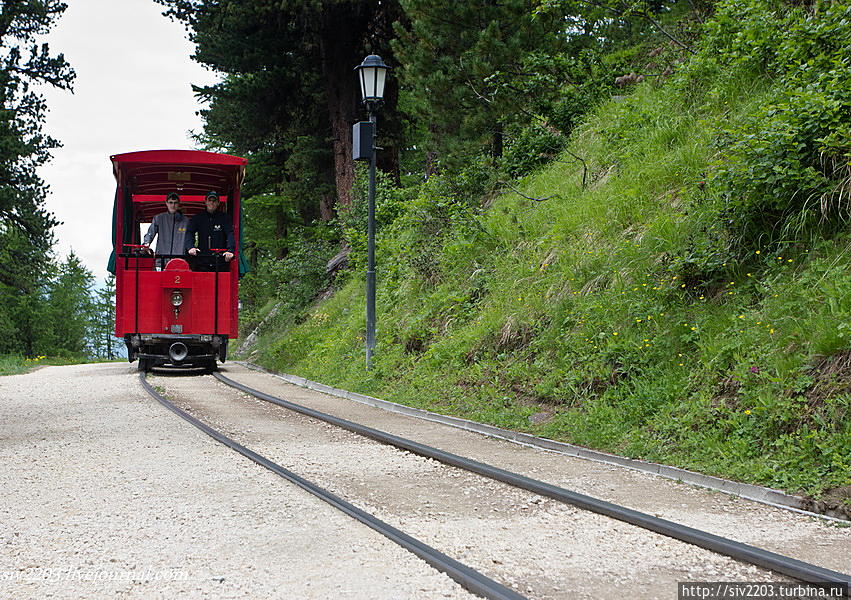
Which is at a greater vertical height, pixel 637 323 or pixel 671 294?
pixel 671 294

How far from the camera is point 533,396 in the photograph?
8484 mm

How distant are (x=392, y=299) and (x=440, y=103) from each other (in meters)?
4.40

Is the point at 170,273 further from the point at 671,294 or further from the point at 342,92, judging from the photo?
the point at 671,294

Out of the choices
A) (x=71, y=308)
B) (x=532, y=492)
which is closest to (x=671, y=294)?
(x=532, y=492)

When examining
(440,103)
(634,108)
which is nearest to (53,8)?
(440,103)

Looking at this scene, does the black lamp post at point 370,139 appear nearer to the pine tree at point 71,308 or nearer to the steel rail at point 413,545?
the steel rail at point 413,545

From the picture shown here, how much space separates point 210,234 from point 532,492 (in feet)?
37.3

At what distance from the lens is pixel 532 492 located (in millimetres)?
5266

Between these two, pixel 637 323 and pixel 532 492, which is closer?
pixel 532 492

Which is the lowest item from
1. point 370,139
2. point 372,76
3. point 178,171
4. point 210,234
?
point 210,234

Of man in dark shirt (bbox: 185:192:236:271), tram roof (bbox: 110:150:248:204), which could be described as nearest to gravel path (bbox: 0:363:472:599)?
man in dark shirt (bbox: 185:192:236:271)

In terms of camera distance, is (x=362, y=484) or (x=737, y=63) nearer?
(x=362, y=484)

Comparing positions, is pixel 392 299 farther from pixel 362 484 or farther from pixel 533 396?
pixel 362 484

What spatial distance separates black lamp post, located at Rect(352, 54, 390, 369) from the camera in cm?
1234
